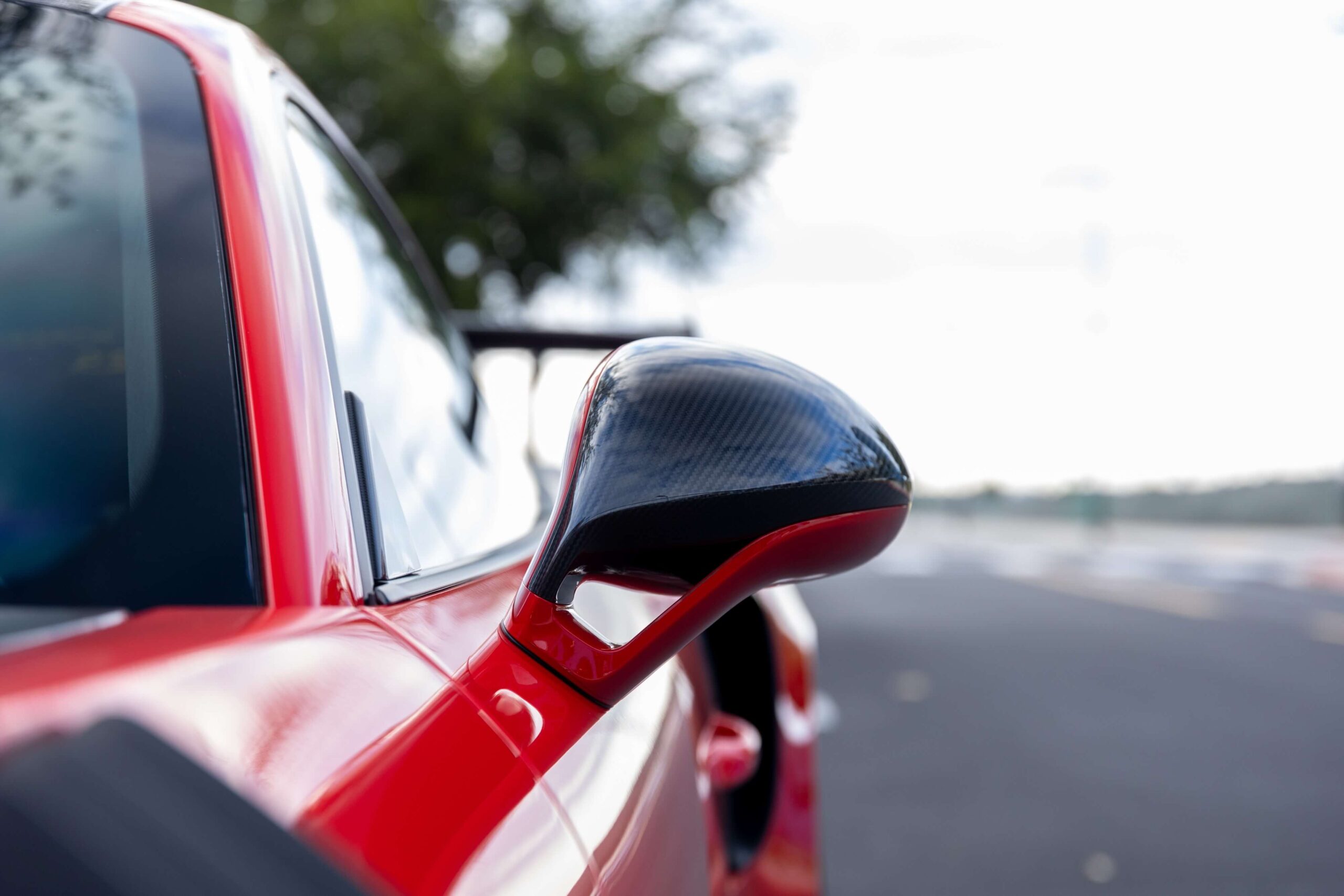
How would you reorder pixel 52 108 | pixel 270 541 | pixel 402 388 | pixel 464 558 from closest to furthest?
pixel 270 541, pixel 52 108, pixel 464 558, pixel 402 388

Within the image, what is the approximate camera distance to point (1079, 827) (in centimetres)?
552

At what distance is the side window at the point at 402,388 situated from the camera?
128 cm

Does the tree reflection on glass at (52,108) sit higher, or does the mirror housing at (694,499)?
the tree reflection on glass at (52,108)

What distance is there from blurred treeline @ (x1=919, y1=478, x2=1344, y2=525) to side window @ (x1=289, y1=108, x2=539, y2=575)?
36523 mm

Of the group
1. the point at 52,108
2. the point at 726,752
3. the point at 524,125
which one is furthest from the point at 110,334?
the point at 524,125

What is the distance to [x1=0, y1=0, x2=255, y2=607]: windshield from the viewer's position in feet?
2.92

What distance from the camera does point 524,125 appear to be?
15.4 metres

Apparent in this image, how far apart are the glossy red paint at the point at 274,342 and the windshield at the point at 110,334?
0.6 inches

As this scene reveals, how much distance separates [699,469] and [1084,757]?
6.61 m

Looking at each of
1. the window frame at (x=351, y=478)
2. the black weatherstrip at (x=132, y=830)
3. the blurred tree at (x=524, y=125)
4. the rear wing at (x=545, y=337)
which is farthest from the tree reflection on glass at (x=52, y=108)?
the blurred tree at (x=524, y=125)

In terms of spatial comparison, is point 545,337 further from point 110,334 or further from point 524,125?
point 524,125

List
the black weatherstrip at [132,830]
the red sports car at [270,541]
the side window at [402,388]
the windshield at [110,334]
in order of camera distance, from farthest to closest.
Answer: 1. the side window at [402,388]
2. the windshield at [110,334]
3. the red sports car at [270,541]
4. the black weatherstrip at [132,830]

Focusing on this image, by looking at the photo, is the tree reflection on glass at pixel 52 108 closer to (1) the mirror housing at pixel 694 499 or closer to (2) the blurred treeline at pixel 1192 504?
(1) the mirror housing at pixel 694 499

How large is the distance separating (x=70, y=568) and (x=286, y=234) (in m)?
0.35
